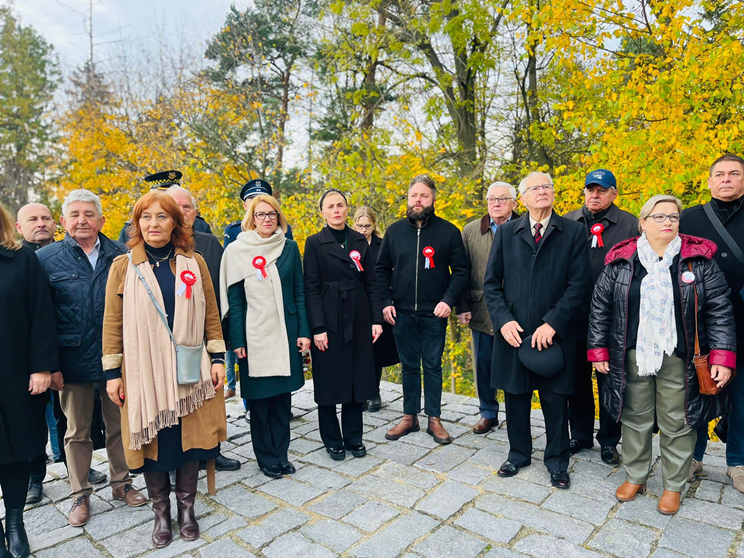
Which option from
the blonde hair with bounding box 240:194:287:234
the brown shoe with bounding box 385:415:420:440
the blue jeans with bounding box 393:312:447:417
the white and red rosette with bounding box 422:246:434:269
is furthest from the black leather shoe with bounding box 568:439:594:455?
the blonde hair with bounding box 240:194:287:234

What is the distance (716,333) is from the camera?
3.16 m

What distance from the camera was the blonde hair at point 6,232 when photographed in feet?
9.59

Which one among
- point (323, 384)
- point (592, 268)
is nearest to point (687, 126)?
point (592, 268)

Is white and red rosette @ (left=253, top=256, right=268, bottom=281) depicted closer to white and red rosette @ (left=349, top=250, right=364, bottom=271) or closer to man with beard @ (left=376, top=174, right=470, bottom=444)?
white and red rosette @ (left=349, top=250, right=364, bottom=271)

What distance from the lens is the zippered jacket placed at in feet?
14.8

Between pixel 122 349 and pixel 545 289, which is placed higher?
pixel 545 289

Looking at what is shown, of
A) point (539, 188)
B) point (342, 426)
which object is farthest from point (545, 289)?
point (342, 426)

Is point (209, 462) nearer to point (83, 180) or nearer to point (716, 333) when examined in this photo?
point (716, 333)

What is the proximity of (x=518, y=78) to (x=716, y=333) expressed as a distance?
29.5 ft

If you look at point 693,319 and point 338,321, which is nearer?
point 693,319

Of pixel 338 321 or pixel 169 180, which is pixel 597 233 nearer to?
pixel 338 321

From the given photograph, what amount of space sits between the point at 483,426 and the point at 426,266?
1.58m

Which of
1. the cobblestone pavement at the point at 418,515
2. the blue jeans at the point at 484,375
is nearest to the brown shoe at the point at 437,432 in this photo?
the cobblestone pavement at the point at 418,515

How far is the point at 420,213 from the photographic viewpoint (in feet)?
14.8
